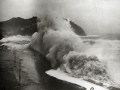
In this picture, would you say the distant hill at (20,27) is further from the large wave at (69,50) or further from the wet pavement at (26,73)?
the wet pavement at (26,73)

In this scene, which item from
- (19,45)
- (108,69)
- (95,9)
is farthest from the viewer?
(19,45)

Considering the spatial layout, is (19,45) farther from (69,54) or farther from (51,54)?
(69,54)

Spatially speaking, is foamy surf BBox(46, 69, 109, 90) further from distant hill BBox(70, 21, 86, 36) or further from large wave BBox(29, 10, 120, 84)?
distant hill BBox(70, 21, 86, 36)

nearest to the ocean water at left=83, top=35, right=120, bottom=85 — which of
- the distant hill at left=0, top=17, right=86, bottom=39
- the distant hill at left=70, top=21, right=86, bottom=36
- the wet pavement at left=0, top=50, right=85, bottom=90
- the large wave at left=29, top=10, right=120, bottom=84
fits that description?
the large wave at left=29, top=10, right=120, bottom=84

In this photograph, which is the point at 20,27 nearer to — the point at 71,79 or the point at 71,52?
the point at 71,52

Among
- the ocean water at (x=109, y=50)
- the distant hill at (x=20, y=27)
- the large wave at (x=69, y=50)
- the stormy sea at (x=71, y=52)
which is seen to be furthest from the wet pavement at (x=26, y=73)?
the ocean water at (x=109, y=50)

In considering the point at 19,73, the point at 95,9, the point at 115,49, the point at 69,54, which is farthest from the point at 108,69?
the point at 19,73
